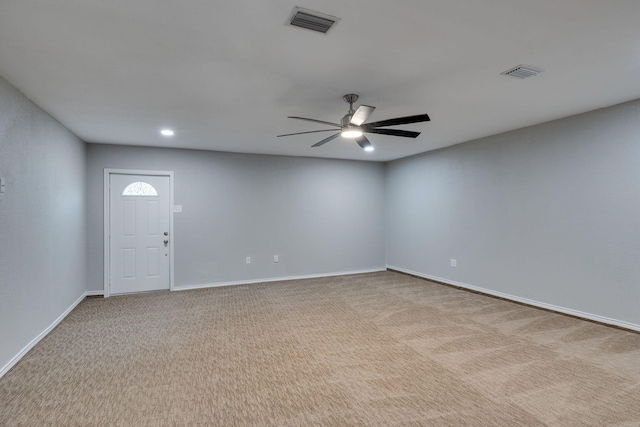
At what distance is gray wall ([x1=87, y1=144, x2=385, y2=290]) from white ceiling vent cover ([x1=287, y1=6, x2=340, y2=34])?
4269 millimetres

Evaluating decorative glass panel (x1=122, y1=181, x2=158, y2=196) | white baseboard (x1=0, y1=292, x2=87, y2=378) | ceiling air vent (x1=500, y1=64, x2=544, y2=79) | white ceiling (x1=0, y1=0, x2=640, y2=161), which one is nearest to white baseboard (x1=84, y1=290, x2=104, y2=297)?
white baseboard (x1=0, y1=292, x2=87, y2=378)

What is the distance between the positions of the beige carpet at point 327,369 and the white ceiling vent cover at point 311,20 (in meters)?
2.53

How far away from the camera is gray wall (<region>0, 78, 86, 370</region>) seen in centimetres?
275

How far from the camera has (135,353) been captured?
3.07 m

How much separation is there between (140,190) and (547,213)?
6234 mm

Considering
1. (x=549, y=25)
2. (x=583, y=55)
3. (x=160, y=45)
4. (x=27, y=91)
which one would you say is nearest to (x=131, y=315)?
(x=27, y=91)

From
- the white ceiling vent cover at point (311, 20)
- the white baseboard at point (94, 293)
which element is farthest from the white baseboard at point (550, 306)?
the white baseboard at point (94, 293)

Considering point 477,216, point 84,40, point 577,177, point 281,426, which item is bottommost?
point 281,426

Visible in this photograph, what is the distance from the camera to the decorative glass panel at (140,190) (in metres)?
5.34

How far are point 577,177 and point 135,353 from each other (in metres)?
5.38

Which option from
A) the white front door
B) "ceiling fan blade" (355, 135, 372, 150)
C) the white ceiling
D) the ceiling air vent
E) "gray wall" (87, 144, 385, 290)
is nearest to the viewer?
the white ceiling

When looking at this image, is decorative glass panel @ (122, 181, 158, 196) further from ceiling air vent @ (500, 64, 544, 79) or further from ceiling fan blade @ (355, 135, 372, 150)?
ceiling air vent @ (500, 64, 544, 79)

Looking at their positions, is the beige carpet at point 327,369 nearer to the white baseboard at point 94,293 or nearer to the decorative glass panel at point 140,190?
the white baseboard at point 94,293

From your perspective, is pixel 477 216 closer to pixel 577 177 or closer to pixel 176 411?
pixel 577 177
